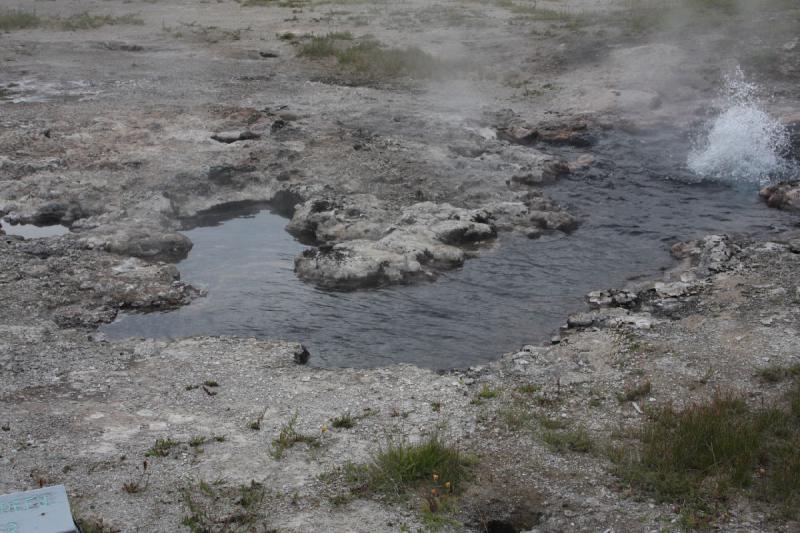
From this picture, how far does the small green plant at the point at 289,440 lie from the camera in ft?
20.7

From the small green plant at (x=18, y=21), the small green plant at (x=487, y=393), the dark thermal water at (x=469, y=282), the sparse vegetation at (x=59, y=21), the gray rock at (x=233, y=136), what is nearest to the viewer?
the small green plant at (x=487, y=393)

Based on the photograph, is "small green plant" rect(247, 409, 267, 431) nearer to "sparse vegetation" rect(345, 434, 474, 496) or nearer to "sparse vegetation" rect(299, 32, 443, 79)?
"sparse vegetation" rect(345, 434, 474, 496)

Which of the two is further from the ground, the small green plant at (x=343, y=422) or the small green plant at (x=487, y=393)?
the small green plant at (x=487, y=393)

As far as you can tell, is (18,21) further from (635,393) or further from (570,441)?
(570,441)

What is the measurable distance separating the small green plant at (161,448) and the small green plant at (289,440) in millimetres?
823

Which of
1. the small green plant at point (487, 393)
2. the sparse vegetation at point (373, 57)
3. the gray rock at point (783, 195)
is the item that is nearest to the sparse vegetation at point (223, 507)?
the small green plant at point (487, 393)

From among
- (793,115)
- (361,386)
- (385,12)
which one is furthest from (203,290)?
(385,12)

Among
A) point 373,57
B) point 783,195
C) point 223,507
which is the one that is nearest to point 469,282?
point 223,507

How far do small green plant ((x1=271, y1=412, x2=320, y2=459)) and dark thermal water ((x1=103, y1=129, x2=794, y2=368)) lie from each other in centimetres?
167

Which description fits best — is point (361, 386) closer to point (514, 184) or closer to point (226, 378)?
point (226, 378)

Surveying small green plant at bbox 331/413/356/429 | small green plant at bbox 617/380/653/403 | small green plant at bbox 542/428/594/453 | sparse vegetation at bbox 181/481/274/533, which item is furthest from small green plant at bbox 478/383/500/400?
sparse vegetation at bbox 181/481/274/533

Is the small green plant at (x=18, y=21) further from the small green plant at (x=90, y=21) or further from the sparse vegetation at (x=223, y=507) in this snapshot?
the sparse vegetation at (x=223, y=507)

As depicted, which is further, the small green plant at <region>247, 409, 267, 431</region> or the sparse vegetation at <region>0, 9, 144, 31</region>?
the sparse vegetation at <region>0, 9, 144, 31</region>

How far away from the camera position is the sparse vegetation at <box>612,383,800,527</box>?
18.2 ft
